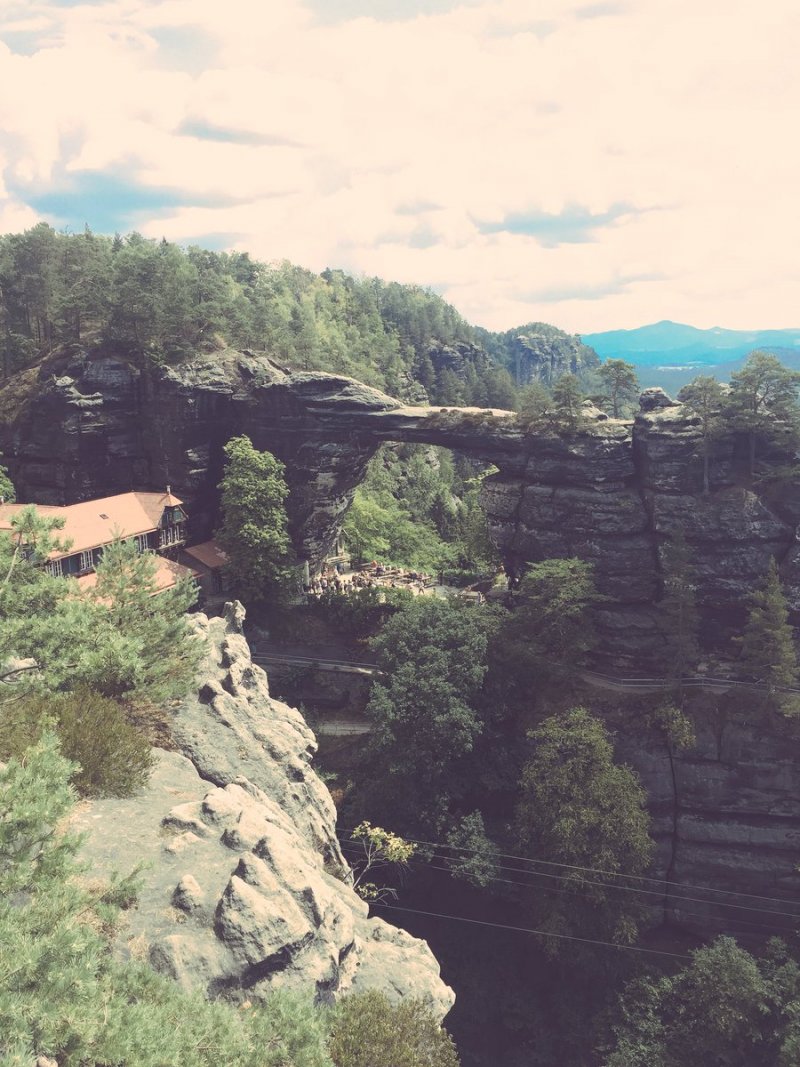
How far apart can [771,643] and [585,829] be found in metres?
13.8

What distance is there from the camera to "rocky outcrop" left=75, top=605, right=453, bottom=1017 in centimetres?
1262

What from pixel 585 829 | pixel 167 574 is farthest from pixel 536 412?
pixel 167 574

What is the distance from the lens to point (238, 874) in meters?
13.8

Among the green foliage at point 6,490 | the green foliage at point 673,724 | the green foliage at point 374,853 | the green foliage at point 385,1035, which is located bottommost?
the green foliage at point 374,853

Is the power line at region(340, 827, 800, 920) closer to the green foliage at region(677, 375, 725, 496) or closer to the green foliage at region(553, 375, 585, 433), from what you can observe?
the green foliage at region(677, 375, 725, 496)

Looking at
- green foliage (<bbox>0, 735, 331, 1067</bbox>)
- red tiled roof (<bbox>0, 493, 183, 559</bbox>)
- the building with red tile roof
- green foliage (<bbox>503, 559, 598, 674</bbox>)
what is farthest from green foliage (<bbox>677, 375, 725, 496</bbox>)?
green foliage (<bbox>0, 735, 331, 1067</bbox>)

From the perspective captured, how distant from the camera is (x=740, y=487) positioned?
132ft

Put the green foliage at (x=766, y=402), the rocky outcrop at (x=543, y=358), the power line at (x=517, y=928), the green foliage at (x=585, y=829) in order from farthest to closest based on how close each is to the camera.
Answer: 1. the rocky outcrop at (x=543, y=358)
2. the green foliage at (x=766, y=402)
3. the power line at (x=517, y=928)
4. the green foliage at (x=585, y=829)

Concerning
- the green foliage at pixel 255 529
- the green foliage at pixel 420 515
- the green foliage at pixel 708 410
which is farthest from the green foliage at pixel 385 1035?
the green foliage at pixel 420 515

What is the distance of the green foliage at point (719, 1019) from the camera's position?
2811 centimetres

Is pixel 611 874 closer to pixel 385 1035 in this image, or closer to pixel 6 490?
pixel 385 1035

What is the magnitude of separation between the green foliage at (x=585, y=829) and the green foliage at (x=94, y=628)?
18.8 meters

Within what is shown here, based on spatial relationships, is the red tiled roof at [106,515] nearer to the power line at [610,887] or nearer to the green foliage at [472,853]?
the power line at [610,887]

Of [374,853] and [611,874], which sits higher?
[374,853]
